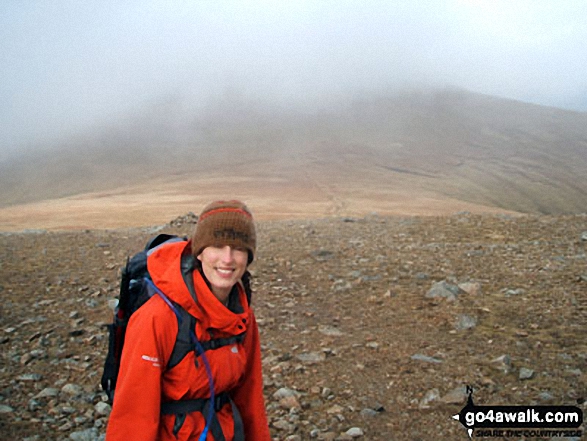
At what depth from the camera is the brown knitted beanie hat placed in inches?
130

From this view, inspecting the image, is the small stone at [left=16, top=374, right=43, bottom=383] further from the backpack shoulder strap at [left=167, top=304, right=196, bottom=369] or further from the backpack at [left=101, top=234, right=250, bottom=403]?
the backpack shoulder strap at [left=167, top=304, right=196, bottom=369]

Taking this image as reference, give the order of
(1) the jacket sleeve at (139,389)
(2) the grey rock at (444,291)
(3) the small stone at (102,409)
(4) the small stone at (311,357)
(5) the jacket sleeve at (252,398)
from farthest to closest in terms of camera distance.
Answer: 1. (2) the grey rock at (444,291)
2. (4) the small stone at (311,357)
3. (3) the small stone at (102,409)
4. (5) the jacket sleeve at (252,398)
5. (1) the jacket sleeve at (139,389)

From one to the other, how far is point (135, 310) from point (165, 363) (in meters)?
0.41

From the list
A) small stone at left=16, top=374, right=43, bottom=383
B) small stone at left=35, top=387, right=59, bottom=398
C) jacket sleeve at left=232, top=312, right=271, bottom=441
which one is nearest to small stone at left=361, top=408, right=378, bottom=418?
jacket sleeve at left=232, top=312, right=271, bottom=441

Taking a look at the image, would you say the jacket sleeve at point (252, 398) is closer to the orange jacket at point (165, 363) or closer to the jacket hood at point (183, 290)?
the orange jacket at point (165, 363)

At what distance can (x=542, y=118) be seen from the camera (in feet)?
622

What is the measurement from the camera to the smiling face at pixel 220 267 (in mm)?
3264

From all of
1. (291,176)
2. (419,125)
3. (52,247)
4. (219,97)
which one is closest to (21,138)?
(219,97)

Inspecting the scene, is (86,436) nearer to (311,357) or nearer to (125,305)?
(125,305)

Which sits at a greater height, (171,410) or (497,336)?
(171,410)

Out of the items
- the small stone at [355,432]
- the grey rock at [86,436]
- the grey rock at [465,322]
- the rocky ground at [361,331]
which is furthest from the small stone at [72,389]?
the grey rock at [465,322]

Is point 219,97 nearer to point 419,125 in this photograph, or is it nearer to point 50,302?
point 419,125

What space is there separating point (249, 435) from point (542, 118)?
213455 millimetres

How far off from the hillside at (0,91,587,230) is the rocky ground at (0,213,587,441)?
125ft
